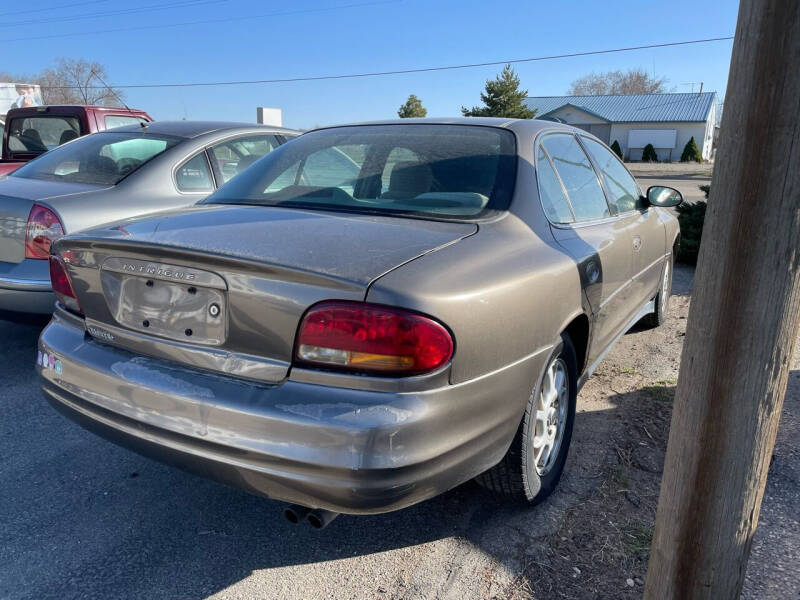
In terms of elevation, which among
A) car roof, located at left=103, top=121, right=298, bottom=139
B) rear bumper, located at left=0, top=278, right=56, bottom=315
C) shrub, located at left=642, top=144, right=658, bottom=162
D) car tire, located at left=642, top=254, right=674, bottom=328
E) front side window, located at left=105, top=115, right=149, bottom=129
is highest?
front side window, located at left=105, top=115, right=149, bottom=129

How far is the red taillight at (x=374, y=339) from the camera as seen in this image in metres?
1.82

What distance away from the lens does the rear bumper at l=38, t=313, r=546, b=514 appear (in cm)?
180

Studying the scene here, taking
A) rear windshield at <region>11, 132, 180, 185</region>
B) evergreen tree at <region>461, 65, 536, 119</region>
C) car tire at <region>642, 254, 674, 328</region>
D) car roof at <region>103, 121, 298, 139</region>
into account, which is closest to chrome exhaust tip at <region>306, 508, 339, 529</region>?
rear windshield at <region>11, 132, 180, 185</region>

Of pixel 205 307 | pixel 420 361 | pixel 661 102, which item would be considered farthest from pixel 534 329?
pixel 661 102

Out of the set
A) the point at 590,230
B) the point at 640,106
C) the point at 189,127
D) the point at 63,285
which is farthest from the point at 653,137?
the point at 63,285

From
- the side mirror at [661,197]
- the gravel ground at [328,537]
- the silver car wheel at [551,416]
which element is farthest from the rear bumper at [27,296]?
the side mirror at [661,197]

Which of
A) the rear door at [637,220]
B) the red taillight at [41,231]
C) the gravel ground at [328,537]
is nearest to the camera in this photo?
the gravel ground at [328,537]

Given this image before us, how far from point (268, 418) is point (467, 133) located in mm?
1734

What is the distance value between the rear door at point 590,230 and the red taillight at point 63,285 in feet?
6.38

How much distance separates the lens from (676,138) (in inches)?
2056

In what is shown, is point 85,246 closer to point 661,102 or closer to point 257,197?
point 257,197

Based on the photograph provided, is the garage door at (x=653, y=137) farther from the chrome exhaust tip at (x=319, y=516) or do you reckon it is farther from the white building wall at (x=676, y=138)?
the chrome exhaust tip at (x=319, y=516)

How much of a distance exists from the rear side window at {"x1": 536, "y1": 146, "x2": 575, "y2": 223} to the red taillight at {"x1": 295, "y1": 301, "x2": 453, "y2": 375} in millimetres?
1105

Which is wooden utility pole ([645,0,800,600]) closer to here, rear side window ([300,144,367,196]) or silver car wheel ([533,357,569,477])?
silver car wheel ([533,357,569,477])
